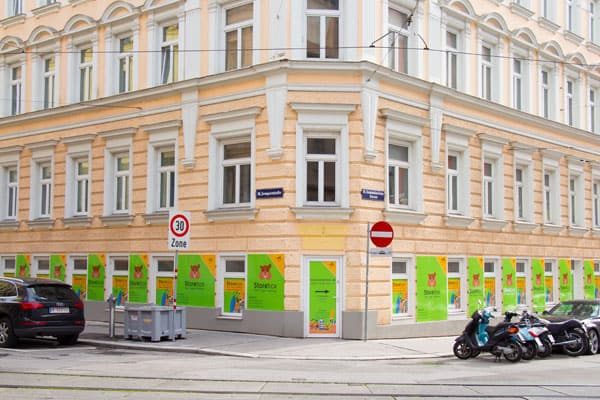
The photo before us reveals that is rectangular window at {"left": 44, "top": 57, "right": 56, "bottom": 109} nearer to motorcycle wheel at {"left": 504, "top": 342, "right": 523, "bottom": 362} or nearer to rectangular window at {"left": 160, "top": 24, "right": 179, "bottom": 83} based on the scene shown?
rectangular window at {"left": 160, "top": 24, "right": 179, "bottom": 83}

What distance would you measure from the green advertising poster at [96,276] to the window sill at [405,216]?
946 centimetres

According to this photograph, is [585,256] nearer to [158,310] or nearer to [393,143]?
[393,143]

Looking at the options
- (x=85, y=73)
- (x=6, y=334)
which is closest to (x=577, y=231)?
(x=85, y=73)

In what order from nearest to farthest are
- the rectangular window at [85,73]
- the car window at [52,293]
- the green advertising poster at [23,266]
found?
the car window at [52,293] < the rectangular window at [85,73] < the green advertising poster at [23,266]

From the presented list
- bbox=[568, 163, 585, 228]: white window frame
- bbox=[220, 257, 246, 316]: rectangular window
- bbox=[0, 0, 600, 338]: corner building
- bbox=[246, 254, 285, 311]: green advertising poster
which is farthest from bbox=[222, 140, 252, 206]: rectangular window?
bbox=[568, 163, 585, 228]: white window frame

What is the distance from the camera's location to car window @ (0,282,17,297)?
1772 centimetres

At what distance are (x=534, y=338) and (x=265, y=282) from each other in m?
6.97

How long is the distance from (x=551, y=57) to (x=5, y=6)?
20.3m

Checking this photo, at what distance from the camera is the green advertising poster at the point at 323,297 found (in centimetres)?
1984

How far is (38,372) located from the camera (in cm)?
1339

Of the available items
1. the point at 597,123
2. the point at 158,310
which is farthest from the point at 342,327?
the point at 597,123

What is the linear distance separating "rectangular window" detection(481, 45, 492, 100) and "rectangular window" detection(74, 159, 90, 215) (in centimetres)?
1315

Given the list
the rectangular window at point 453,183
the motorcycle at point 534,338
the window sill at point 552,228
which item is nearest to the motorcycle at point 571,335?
the motorcycle at point 534,338

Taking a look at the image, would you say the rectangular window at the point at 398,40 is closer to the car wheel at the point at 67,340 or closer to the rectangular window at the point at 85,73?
the rectangular window at the point at 85,73
